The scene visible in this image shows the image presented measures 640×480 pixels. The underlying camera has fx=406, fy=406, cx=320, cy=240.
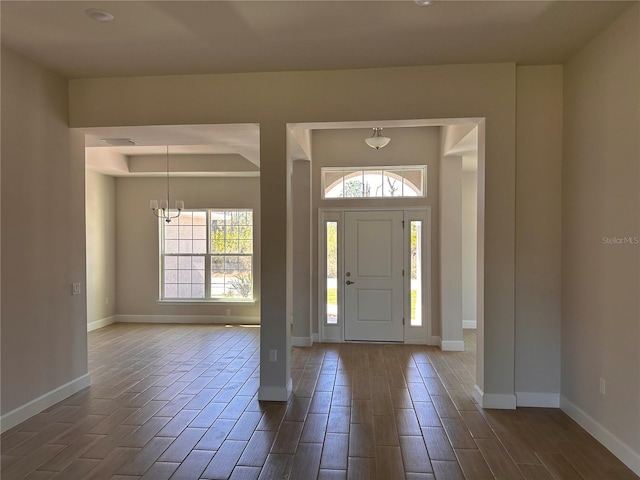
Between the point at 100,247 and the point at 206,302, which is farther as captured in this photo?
the point at 206,302

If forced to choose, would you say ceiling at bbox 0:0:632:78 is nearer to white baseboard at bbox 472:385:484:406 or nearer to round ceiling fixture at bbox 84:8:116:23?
round ceiling fixture at bbox 84:8:116:23

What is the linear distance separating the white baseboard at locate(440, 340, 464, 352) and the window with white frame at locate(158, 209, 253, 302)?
3549 millimetres

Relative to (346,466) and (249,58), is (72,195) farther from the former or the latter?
(346,466)

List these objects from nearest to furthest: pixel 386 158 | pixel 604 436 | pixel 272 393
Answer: pixel 604 436, pixel 272 393, pixel 386 158

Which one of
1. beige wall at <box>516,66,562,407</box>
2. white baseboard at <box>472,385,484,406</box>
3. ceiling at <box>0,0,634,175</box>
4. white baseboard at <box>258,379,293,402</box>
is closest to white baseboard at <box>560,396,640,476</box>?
beige wall at <box>516,66,562,407</box>

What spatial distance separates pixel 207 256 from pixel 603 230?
20.5ft

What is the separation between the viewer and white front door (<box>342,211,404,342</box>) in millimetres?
5941

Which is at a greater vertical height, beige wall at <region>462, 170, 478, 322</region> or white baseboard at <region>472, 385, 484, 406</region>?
beige wall at <region>462, 170, 478, 322</region>

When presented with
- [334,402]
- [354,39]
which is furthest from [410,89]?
[334,402]

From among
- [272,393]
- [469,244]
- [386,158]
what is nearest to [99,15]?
[272,393]

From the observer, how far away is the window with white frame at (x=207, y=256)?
7555 millimetres

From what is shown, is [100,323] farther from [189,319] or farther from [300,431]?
[300,431]

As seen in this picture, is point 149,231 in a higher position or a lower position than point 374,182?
lower

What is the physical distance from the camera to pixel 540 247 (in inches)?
144
